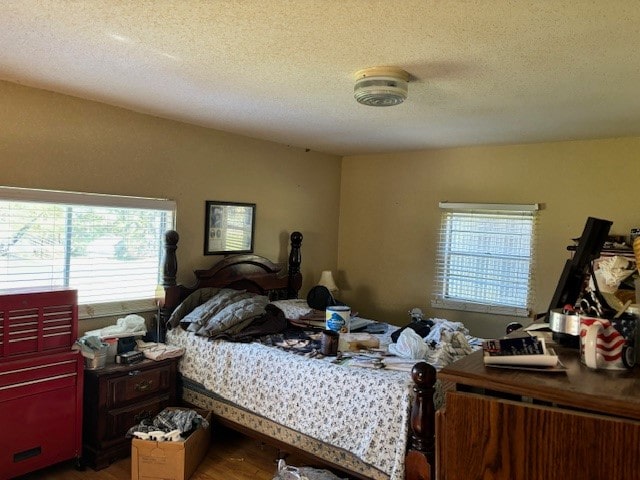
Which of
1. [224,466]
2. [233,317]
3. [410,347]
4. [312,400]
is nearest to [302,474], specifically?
[312,400]

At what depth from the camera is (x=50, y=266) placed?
3064 millimetres

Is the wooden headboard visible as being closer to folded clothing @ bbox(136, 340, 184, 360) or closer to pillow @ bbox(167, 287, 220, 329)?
pillow @ bbox(167, 287, 220, 329)

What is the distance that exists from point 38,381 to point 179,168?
1.84m

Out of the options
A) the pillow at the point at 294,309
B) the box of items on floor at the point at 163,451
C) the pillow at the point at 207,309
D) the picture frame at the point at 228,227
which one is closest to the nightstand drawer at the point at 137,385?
the box of items on floor at the point at 163,451

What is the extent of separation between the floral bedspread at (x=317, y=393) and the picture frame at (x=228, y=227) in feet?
3.26

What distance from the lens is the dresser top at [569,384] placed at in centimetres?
83

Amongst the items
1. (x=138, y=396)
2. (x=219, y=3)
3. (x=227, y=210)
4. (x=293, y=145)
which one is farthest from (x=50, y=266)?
(x=293, y=145)

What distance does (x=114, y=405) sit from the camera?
298cm

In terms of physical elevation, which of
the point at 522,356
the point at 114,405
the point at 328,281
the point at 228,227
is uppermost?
the point at 228,227

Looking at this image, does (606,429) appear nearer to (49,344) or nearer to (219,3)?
(219,3)

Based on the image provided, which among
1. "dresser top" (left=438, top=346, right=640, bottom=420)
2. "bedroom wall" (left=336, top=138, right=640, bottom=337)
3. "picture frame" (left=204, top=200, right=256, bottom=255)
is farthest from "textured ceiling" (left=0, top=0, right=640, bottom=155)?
"dresser top" (left=438, top=346, right=640, bottom=420)

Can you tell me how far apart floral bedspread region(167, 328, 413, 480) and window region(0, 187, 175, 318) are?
2.14 ft

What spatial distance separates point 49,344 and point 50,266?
1.84 ft

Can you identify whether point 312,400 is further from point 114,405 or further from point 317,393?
point 114,405
